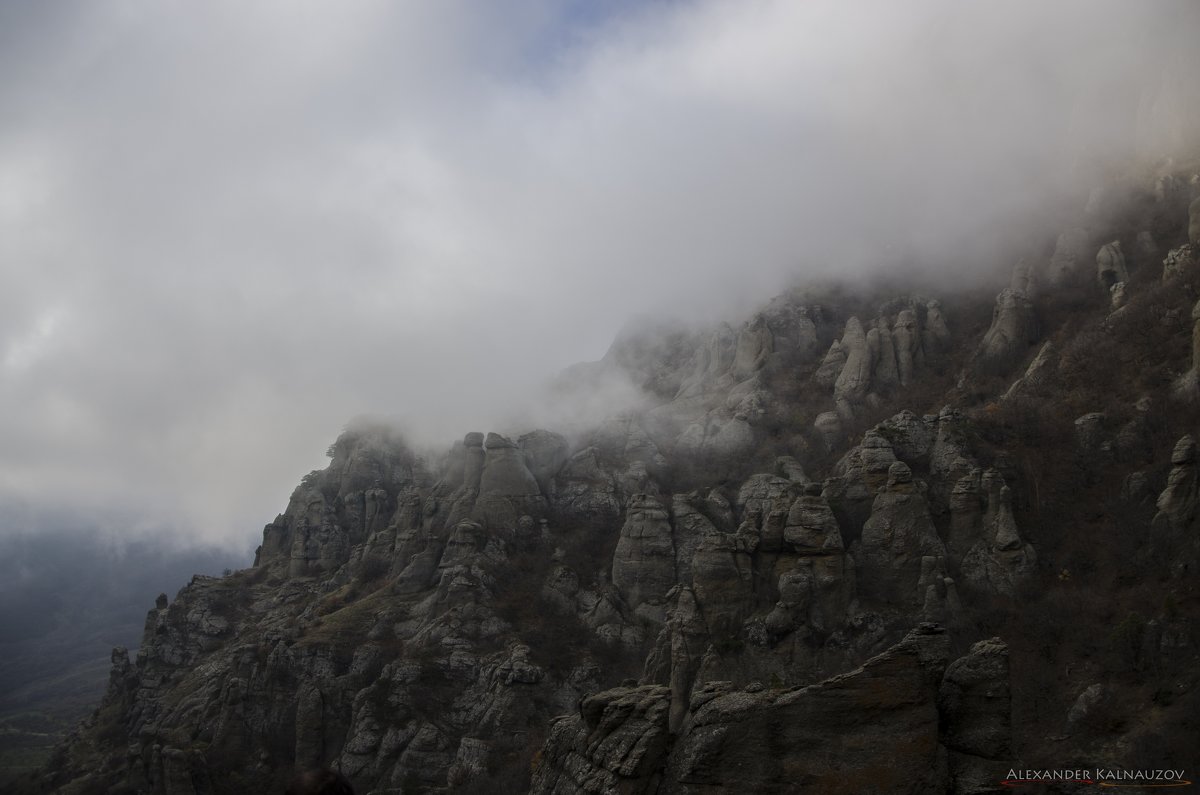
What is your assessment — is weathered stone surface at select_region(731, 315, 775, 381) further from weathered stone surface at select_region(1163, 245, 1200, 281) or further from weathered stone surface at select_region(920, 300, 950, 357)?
weathered stone surface at select_region(1163, 245, 1200, 281)

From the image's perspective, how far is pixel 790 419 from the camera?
78625mm

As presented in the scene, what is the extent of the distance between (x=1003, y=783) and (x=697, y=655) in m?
22.5

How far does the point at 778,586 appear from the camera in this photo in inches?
1809

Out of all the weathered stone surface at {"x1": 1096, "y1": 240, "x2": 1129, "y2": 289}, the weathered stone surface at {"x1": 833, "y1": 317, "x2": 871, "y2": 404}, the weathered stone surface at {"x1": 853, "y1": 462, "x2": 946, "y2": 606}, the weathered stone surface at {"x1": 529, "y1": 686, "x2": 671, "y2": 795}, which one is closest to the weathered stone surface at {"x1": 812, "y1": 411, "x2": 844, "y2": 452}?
the weathered stone surface at {"x1": 833, "y1": 317, "x2": 871, "y2": 404}

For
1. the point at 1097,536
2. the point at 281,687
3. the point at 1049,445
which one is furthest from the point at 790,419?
the point at 281,687

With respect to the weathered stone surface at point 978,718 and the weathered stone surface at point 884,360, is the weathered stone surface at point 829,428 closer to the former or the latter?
the weathered stone surface at point 884,360

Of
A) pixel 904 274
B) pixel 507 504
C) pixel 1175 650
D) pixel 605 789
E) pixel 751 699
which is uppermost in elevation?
pixel 904 274

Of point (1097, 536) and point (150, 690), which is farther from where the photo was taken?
point (150, 690)

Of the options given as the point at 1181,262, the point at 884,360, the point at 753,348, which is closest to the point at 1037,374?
the point at 1181,262

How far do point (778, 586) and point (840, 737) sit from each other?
81.8 ft

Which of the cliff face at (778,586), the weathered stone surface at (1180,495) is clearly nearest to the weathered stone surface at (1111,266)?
the cliff face at (778,586)

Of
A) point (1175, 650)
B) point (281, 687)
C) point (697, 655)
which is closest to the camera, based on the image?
point (1175, 650)

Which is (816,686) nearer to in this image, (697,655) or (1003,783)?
(1003,783)

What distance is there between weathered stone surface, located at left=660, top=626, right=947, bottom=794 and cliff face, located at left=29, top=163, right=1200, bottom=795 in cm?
8
